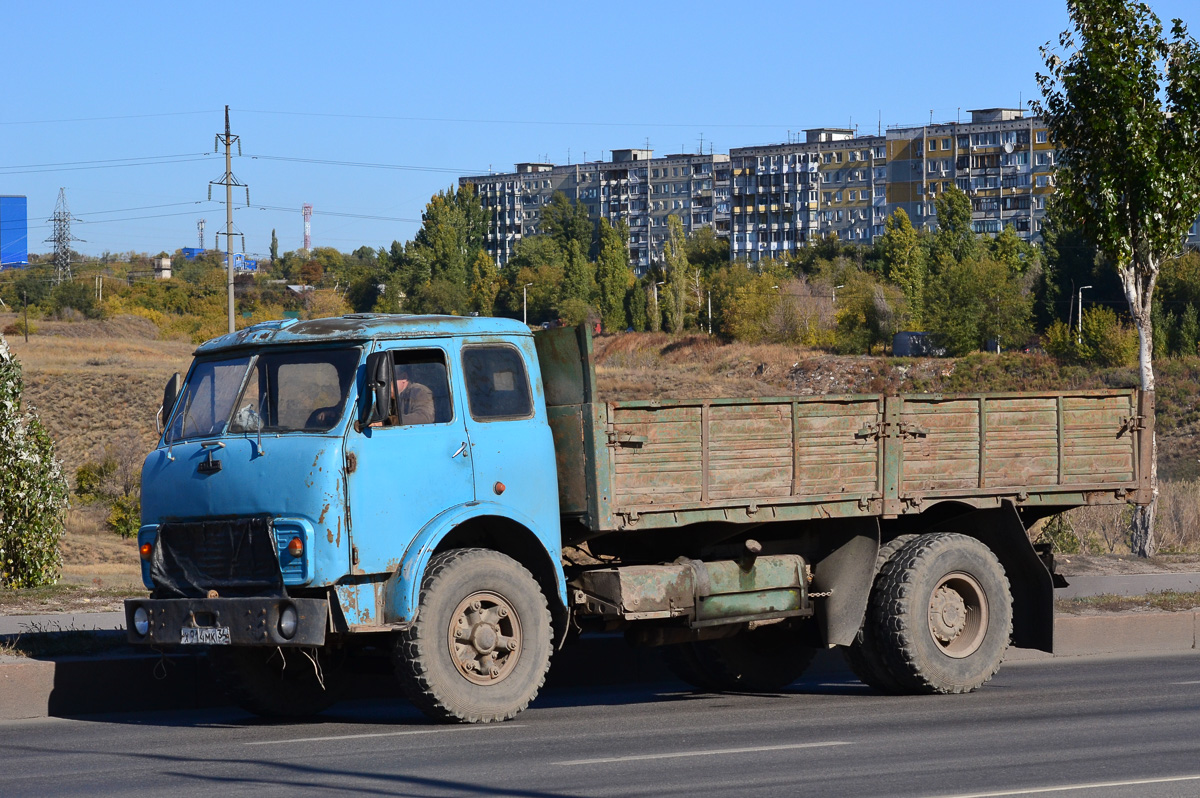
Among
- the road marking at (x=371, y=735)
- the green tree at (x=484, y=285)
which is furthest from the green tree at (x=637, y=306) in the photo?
the road marking at (x=371, y=735)

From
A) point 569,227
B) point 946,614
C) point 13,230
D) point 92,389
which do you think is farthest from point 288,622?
point 569,227

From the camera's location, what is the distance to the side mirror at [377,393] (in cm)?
849

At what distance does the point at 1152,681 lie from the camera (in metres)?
11.0

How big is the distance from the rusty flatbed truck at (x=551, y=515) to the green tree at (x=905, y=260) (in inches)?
3711

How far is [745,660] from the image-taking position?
1123 cm

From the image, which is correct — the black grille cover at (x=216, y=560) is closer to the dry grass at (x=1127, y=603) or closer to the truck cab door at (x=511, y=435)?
the truck cab door at (x=511, y=435)

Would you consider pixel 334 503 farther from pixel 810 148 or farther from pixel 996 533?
pixel 810 148

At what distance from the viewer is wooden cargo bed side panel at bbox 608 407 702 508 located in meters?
9.30

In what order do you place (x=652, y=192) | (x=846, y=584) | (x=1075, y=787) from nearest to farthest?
(x=1075, y=787) → (x=846, y=584) → (x=652, y=192)

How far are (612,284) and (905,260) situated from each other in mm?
27283

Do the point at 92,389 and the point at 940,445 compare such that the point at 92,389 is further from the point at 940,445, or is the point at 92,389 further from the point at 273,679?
the point at 940,445

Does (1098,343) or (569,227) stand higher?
(569,227)

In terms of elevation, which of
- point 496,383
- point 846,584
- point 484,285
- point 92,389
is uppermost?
point 484,285

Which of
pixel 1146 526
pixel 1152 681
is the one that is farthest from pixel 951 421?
pixel 1146 526
